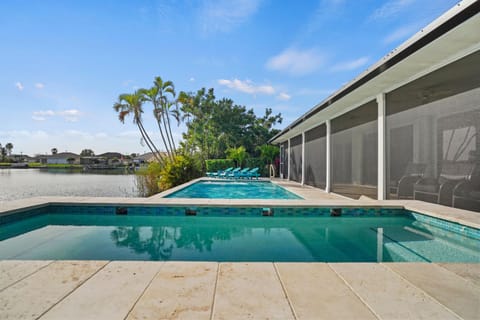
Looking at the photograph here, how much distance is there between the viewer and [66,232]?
16.0 ft

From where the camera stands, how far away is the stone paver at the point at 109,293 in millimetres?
1865

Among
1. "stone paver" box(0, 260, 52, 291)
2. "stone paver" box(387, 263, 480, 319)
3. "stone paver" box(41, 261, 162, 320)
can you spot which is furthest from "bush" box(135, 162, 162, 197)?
"stone paver" box(387, 263, 480, 319)

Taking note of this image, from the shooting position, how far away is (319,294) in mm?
2193

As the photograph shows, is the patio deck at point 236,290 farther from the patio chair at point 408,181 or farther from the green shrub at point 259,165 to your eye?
the green shrub at point 259,165

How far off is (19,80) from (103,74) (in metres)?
3.05

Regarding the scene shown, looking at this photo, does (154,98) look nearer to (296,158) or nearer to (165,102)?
(165,102)

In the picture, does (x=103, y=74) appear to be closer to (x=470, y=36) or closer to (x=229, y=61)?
(x=229, y=61)

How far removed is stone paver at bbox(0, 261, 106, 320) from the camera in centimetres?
190

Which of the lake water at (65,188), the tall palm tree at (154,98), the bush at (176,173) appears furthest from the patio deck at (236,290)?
the tall palm tree at (154,98)

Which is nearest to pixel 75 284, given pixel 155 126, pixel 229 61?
pixel 229 61

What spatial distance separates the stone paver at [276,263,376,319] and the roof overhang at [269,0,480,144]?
3.61 m

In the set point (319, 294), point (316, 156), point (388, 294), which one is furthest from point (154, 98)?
point (388, 294)

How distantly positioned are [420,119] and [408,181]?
1.51m

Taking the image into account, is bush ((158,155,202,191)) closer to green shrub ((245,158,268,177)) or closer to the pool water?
the pool water
